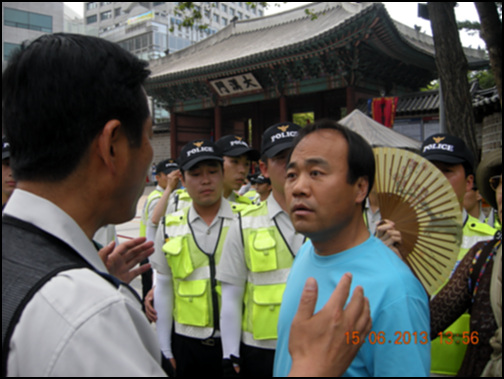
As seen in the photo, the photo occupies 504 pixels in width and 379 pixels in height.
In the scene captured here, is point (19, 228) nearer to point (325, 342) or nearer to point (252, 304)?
point (325, 342)

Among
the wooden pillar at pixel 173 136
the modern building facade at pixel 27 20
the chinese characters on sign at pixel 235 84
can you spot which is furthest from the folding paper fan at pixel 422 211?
the modern building facade at pixel 27 20

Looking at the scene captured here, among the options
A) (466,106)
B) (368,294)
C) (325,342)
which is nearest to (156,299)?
(368,294)

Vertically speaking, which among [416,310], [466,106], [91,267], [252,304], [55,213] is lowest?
[252,304]

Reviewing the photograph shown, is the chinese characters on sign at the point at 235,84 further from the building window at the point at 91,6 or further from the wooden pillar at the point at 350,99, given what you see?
the building window at the point at 91,6

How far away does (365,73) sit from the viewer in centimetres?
1381

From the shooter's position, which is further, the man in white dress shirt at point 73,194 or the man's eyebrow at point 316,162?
the man's eyebrow at point 316,162

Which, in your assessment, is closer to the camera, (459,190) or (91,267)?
(91,267)

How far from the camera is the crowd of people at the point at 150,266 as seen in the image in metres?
0.73

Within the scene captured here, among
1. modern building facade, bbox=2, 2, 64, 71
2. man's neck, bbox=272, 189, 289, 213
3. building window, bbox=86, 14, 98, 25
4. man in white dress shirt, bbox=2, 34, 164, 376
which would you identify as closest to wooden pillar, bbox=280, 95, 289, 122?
man's neck, bbox=272, 189, 289, 213

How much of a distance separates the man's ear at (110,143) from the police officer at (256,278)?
1.39 metres

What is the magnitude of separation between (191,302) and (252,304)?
47 centimetres

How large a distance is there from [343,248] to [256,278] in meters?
0.87

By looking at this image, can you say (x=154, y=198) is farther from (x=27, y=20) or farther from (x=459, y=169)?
(x=27, y=20)

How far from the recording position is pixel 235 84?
643 inches
